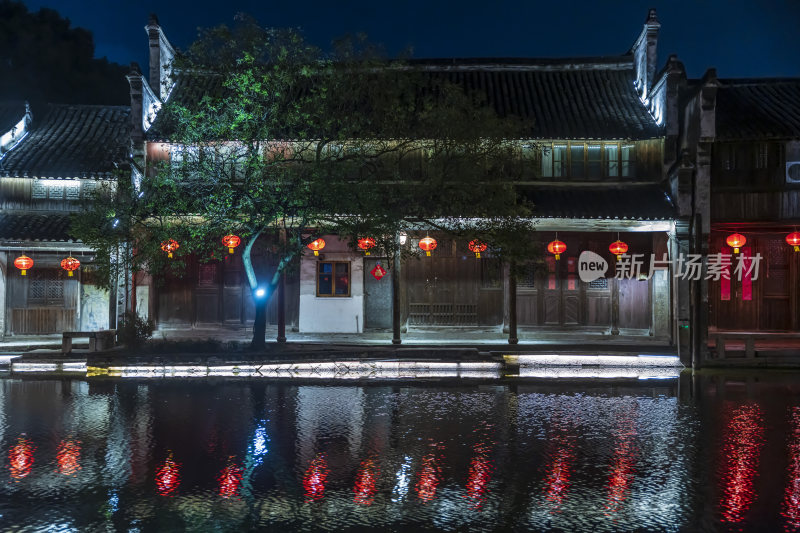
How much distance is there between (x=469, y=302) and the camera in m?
22.3

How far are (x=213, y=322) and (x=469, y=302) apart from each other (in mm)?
8653

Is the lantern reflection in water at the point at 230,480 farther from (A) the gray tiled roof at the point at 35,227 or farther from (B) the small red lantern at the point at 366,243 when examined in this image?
(A) the gray tiled roof at the point at 35,227

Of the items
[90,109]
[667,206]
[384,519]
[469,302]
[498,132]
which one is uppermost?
[90,109]

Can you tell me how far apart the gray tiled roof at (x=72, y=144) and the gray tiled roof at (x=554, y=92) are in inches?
84.3

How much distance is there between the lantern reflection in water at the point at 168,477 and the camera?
7414 mm

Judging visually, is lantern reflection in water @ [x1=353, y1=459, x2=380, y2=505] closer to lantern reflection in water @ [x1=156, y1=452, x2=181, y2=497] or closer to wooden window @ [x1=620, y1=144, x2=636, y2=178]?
lantern reflection in water @ [x1=156, y1=452, x2=181, y2=497]

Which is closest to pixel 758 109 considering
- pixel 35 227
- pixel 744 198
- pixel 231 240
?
pixel 744 198

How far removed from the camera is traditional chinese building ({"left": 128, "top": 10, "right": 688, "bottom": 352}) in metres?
21.3

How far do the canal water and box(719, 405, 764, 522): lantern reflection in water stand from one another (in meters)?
0.03

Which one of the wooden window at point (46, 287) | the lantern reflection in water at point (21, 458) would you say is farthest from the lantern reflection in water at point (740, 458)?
the wooden window at point (46, 287)

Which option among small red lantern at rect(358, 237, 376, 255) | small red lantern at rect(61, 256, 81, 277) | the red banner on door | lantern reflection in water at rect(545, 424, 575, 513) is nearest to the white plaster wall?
the red banner on door

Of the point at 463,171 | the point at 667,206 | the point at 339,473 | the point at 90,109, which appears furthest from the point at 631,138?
the point at 90,109

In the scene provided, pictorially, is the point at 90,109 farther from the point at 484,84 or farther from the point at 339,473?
the point at 339,473

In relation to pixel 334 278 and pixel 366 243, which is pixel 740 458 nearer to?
pixel 366 243
